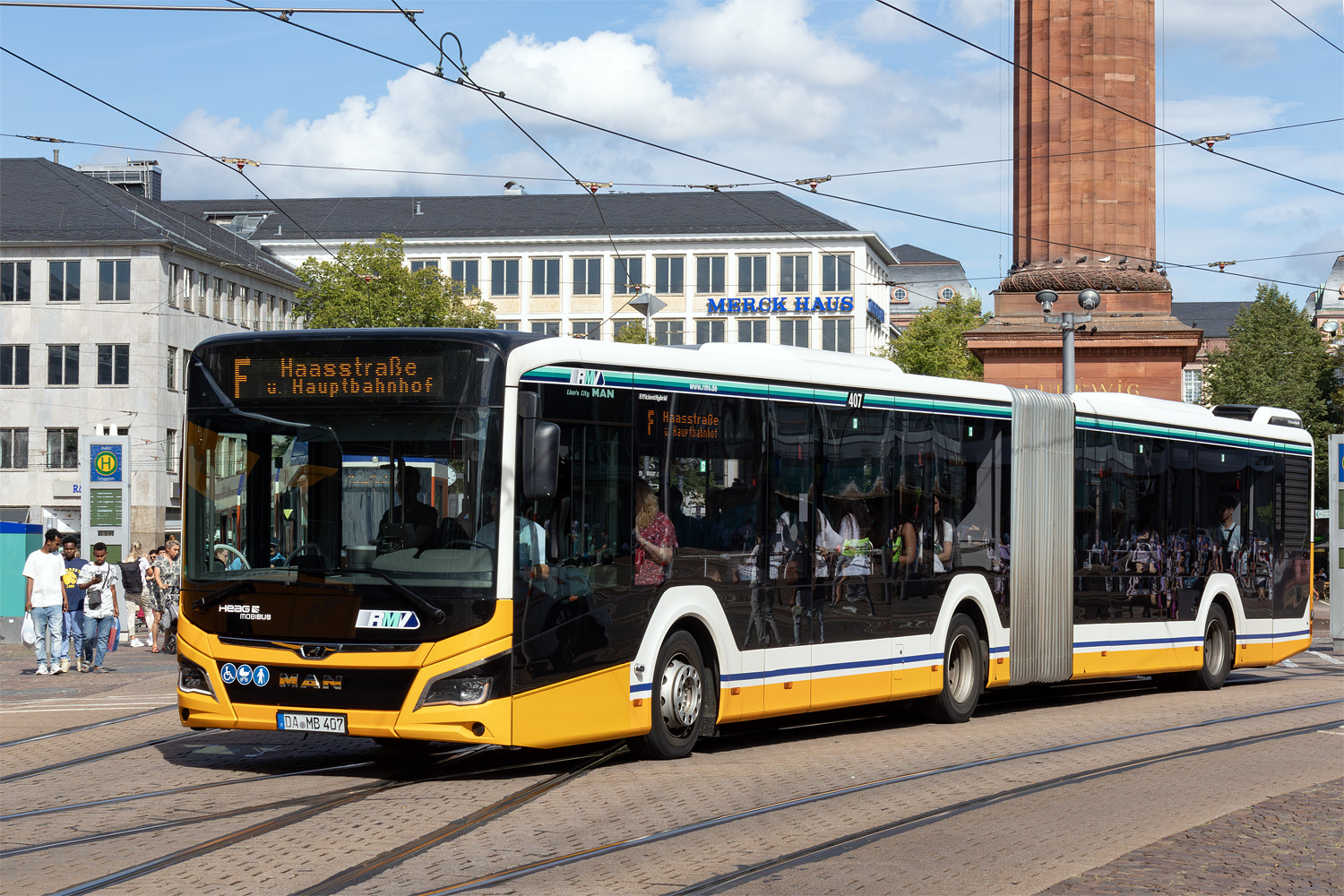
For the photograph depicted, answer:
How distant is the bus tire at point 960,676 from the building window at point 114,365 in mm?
55537

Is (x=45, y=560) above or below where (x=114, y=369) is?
below

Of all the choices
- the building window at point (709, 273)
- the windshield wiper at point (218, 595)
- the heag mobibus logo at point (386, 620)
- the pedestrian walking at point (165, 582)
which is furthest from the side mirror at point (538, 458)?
the building window at point (709, 273)

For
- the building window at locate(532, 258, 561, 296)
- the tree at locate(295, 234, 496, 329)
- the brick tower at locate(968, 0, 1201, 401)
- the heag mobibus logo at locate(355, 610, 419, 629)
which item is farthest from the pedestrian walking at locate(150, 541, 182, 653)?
the building window at locate(532, 258, 561, 296)

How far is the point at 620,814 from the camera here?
9.15m

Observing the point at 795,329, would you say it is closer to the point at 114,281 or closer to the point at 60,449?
the point at 114,281

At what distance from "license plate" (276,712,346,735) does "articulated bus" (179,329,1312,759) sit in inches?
0.7

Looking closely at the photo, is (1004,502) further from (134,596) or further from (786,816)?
(134,596)

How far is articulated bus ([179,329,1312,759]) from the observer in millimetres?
10195

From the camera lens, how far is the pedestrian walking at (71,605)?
2017 centimetres

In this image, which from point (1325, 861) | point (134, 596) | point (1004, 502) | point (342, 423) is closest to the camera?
point (1325, 861)

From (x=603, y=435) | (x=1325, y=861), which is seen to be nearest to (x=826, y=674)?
(x=603, y=435)

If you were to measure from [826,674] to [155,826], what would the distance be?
19.2 feet

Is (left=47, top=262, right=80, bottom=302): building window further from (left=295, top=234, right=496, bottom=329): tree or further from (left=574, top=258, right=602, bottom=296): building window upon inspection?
(left=574, top=258, right=602, bottom=296): building window

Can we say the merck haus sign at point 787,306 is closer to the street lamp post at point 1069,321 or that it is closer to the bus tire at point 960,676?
the street lamp post at point 1069,321
